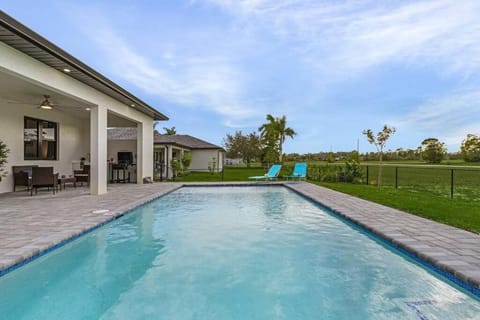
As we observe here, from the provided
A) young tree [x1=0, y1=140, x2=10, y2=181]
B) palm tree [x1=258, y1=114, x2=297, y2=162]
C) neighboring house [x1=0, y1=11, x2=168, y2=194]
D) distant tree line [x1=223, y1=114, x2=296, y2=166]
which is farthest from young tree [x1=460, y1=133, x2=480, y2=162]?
young tree [x1=0, y1=140, x2=10, y2=181]

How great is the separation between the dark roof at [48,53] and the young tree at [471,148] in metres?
44.9

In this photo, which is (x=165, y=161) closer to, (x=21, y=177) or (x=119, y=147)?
(x=119, y=147)

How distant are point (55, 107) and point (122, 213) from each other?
7221 mm

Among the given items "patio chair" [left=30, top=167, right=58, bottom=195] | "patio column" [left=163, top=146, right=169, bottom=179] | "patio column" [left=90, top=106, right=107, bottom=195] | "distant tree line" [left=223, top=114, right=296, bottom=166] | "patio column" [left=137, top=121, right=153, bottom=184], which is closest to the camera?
"patio chair" [left=30, top=167, right=58, bottom=195]

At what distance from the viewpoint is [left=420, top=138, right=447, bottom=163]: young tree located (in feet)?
141

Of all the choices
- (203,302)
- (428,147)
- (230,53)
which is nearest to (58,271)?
(203,302)

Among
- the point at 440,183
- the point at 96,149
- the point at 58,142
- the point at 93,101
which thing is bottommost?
the point at 440,183

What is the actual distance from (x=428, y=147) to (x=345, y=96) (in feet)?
104

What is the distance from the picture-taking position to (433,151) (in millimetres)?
42938

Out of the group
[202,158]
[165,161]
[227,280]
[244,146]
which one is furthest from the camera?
[244,146]

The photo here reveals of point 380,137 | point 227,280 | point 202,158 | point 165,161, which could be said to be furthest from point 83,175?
point 202,158

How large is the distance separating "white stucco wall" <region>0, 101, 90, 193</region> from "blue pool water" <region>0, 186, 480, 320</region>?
6.84m

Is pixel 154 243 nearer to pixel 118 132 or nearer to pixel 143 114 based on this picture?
pixel 143 114

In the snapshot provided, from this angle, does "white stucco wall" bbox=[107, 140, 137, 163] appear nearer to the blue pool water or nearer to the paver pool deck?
the paver pool deck
